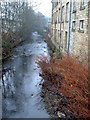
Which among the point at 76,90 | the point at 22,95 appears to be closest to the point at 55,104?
the point at 22,95

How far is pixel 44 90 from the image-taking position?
7.94 metres

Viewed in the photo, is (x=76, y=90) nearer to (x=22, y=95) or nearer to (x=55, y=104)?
(x=55, y=104)

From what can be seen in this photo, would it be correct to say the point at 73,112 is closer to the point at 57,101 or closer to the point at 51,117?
the point at 51,117

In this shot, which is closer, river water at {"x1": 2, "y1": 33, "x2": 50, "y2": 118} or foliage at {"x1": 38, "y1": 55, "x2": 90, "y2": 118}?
foliage at {"x1": 38, "y1": 55, "x2": 90, "y2": 118}

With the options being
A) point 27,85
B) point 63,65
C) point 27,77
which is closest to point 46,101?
point 63,65

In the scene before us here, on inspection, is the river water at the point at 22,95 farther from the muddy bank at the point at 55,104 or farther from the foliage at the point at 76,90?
the foliage at the point at 76,90

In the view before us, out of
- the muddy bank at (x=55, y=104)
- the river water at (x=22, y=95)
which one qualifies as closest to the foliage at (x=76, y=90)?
the muddy bank at (x=55, y=104)

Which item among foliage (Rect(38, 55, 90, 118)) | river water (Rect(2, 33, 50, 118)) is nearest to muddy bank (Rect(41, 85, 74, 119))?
foliage (Rect(38, 55, 90, 118))

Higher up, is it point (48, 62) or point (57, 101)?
point (48, 62)

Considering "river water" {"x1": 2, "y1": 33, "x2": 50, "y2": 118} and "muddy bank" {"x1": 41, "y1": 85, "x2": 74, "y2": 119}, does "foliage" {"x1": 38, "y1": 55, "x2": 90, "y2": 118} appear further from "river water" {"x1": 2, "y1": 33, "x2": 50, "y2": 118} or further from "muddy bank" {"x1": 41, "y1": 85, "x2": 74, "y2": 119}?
"river water" {"x1": 2, "y1": 33, "x2": 50, "y2": 118}

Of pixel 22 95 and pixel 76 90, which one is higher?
pixel 76 90

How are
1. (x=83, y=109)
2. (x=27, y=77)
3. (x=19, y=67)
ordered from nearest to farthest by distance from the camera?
(x=83, y=109) → (x=27, y=77) → (x=19, y=67)

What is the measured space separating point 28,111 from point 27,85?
2685mm

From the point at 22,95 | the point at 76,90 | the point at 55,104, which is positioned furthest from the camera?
the point at 22,95
